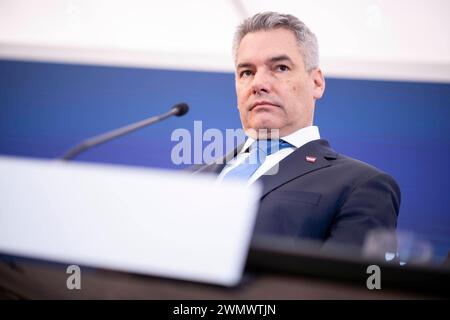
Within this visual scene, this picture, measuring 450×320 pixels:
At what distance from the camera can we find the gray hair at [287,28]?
1.09m

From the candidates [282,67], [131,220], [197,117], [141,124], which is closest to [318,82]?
[282,67]

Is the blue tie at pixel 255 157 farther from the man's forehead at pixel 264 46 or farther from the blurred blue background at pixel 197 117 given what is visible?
the man's forehead at pixel 264 46

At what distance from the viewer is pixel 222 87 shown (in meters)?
1.10

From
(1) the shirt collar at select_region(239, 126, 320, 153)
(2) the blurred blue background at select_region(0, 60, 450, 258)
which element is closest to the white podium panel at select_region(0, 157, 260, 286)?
(2) the blurred blue background at select_region(0, 60, 450, 258)

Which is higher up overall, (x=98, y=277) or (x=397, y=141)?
(x=397, y=141)

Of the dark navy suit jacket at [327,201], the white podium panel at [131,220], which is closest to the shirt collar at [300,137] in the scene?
A: the dark navy suit jacket at [327,201]

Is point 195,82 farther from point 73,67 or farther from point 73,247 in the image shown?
point 73,247

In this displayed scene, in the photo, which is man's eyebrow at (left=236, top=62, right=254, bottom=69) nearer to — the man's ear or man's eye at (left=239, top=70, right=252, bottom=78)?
man's eye at (left=239, top=70, right=252, bottom=78)

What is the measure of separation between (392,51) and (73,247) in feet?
2.87

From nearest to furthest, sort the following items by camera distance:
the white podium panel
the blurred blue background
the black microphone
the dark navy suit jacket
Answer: the white podium panel
the dark navy suit jacket
the blurred blue background
the black microphone

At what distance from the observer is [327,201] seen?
0.83m

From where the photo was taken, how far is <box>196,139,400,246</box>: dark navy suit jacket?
792 mm
